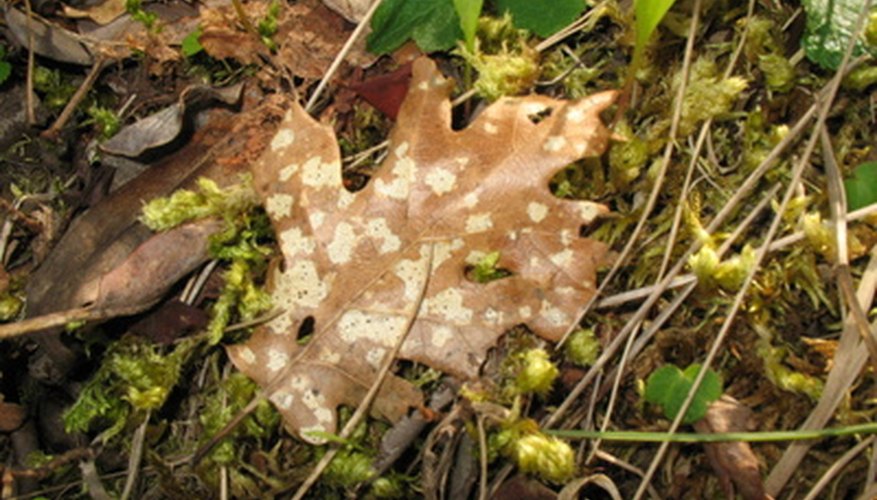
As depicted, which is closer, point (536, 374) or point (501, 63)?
point (536, 374)

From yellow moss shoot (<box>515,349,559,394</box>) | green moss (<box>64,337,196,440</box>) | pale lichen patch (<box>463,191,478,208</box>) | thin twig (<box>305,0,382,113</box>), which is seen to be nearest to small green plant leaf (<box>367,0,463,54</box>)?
thin twig (<box>305,0,382,113</box>)

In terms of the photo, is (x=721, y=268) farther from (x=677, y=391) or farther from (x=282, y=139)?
(x=282, y=139)

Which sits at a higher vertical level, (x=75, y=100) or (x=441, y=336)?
(x=75, y=100)

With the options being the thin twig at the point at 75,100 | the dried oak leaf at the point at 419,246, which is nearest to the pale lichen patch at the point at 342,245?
the dried oak leaf at the point at 419,246

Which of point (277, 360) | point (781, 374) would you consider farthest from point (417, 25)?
point (781, 374)

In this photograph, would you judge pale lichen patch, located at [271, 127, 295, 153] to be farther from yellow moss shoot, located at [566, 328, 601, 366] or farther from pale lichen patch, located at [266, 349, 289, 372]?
yellow moss shoot, located at [566, 328, 601, 366]

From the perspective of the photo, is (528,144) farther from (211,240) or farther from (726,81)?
(211,240)

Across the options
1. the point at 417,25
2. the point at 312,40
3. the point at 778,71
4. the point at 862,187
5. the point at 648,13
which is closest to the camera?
the point at 648,13
